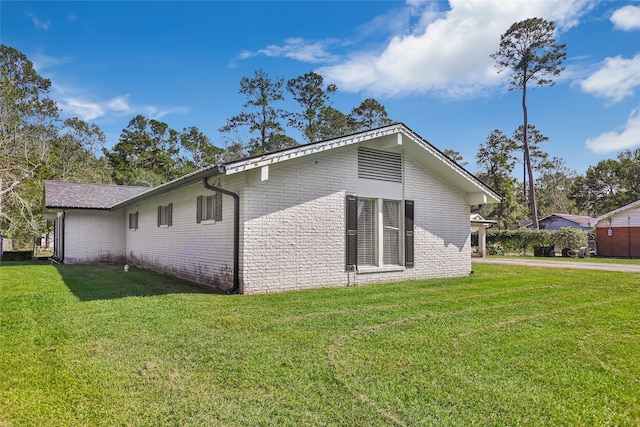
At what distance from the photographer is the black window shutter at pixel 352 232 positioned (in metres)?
9.35

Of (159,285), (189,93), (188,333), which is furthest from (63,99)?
(188,333)

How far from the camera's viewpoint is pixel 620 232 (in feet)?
80.5

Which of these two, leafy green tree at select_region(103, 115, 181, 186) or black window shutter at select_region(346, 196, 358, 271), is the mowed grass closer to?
black window shutter at select_region(346, 196, 358, 271)

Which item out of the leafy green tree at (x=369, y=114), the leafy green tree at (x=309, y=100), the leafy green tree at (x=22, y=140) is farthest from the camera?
the leafy green tree at (x=369, y=114)

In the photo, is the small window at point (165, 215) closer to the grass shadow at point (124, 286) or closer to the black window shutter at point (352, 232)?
the grass shadow at point (124, 286)

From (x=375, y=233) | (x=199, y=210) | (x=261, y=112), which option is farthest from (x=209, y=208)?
(x=261, y=112)

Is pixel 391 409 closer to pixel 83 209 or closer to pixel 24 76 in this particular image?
pixel 83 209

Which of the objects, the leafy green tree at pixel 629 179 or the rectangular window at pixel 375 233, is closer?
the rectangular window at pixel 375 233

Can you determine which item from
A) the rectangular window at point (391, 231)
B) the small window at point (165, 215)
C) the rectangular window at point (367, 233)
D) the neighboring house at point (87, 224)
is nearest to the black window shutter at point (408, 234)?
the rectangular window at point (391, 231)

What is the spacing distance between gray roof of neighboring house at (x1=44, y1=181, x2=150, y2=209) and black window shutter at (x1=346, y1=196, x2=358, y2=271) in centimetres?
1063

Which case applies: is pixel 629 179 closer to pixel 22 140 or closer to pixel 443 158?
pixel 443 158

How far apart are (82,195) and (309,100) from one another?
22.9 meters

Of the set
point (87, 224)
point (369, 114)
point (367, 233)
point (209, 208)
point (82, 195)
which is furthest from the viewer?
point (369, 114)

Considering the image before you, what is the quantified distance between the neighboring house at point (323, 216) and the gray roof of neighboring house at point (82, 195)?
4.87 meters
